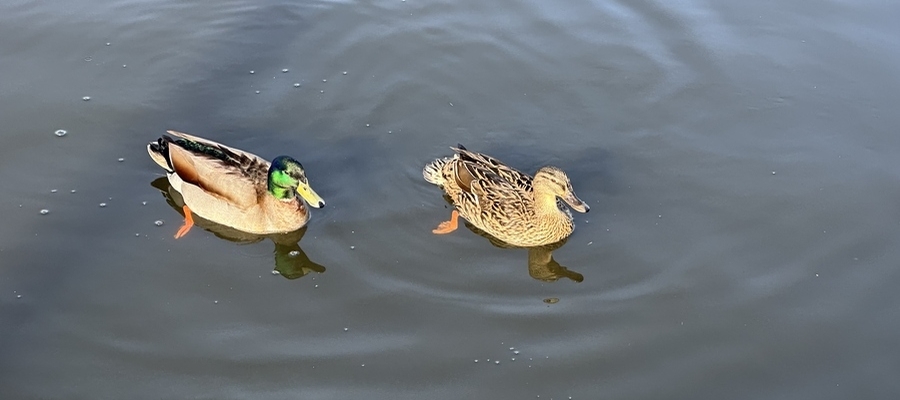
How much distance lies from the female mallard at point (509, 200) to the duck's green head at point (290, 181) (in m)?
0.94

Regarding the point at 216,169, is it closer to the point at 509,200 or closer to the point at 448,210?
the point at 448,210

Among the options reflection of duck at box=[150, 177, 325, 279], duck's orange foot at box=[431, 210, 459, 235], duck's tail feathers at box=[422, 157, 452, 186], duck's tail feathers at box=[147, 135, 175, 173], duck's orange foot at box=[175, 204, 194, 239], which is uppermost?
duck's tail feathers at box=[147, 135, 175, 173]

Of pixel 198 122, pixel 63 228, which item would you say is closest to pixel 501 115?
pixel 198 122

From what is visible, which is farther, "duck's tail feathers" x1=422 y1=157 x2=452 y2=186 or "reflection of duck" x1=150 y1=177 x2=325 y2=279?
"duck's tail feathers" x1=422 y1=157 x2=452 y2=186

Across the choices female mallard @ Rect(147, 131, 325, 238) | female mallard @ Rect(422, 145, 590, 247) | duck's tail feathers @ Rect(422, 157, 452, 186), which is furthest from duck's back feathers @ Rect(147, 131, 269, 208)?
female mallard @ Rect(422, 145, 590, 247)

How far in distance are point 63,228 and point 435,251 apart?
267cm

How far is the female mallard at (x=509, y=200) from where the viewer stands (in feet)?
21.6

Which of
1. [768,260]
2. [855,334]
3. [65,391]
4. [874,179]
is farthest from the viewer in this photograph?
[874,179]

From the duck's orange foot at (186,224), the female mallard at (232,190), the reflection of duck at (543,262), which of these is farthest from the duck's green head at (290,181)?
the reflection of duck at (543,262)

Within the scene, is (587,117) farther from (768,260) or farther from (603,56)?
(768,260)

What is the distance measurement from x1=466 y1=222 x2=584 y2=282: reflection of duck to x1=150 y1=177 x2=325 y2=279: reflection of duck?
1264 millimetres

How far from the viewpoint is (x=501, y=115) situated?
8.03 m

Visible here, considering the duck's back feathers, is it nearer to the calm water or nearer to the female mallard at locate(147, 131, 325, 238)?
the female mallard at locate(147, 131, 325, 238)

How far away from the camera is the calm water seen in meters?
5.59
